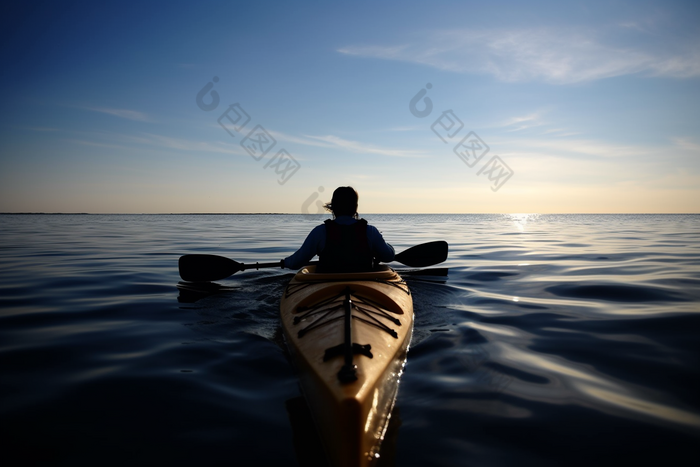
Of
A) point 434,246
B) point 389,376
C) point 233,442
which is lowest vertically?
point 233,442

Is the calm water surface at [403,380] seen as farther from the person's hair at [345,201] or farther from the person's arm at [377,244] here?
the person's hair at [345,201]

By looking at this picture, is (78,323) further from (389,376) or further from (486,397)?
(486,397)

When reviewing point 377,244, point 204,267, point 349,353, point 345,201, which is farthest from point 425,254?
point 349,353

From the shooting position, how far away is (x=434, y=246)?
7.13 metres

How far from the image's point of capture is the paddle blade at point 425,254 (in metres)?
6.96

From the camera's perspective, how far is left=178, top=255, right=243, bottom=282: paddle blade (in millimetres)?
6352

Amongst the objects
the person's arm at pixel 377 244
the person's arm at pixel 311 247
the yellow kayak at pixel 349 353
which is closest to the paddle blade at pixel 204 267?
the person's arm at pixel 311 247

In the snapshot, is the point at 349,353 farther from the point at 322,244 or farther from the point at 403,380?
the point at 322,244

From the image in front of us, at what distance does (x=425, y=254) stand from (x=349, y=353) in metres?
5.10

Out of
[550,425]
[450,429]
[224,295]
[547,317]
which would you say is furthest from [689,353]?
[224,295]

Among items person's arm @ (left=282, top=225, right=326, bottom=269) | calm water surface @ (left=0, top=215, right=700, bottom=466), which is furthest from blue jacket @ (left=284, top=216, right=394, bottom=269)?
calm water surface @ (left=0, top=215, right=700, bottom=466)

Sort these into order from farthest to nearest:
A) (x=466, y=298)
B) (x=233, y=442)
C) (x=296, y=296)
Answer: (x=466, y=298) → (x=296, y=296) → (x=233, y=442)

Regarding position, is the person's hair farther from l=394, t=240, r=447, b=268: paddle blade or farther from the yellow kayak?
l=394, t=240, r=447, b=268: paddle blade

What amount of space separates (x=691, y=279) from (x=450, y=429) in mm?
6655
